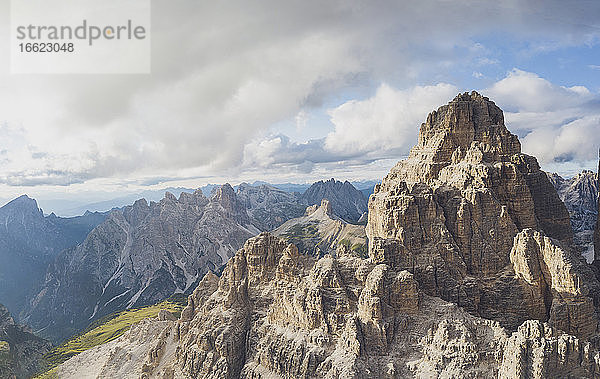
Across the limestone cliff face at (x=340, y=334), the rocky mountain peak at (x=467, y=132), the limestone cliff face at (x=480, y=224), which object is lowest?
the limestone cliff face at (x=340, y=334)

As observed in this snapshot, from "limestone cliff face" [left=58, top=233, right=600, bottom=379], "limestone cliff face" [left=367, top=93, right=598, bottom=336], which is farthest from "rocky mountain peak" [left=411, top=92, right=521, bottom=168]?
"limestone cliff face" [left=58, top=233, right=600, bottom=379]

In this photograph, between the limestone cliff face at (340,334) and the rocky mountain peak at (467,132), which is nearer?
the limestone cliff face at (340,334)

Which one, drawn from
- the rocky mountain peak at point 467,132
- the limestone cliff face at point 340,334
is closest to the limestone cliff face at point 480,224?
the rocky mountain peak at point 467,132

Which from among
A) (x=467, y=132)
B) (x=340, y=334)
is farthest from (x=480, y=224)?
(x=340, y=334)

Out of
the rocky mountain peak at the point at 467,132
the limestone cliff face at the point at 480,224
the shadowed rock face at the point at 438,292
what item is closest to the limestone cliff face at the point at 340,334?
the shadowed rock face at the point at 438,292

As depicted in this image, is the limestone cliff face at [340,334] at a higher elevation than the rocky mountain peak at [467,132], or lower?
lower

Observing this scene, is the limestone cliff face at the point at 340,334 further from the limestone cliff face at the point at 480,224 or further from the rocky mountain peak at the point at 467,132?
the rocky mountain peak at the point at 467,132

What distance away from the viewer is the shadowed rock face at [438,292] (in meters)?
60.7

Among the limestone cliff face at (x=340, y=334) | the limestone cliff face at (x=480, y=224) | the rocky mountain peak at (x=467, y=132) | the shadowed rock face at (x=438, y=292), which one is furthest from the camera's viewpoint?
the rocky mountain peak at (x=467, y=132)

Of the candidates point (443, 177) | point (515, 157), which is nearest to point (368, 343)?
point (443, 177)

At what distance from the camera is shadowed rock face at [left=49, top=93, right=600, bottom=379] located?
60656mm

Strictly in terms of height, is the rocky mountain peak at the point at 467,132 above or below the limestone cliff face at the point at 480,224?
above

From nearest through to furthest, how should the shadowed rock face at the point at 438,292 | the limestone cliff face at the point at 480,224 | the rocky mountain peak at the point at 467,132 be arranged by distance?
the shadowed rock face at the point at 438,292 < the limestone cliff face at the point at 480,224 < the rocky mountain peak at the point at 467,132

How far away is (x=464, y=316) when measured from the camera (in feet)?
210
